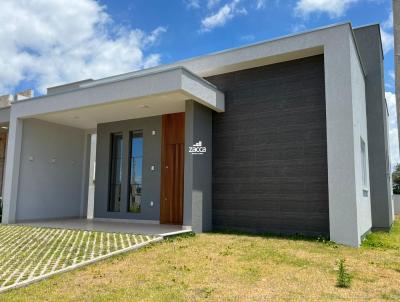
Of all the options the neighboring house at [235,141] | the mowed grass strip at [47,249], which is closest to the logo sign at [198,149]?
the neighboring house at [235,141]

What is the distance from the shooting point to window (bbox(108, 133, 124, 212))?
13.1 meters

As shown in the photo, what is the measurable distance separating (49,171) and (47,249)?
22.6 feet

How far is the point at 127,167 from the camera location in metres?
12.8

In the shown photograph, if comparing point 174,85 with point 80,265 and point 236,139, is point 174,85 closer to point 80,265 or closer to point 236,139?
point 236,139

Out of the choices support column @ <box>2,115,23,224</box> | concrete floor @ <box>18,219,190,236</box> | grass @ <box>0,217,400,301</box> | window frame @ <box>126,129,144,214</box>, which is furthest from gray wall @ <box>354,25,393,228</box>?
support column @ <box>2,115,23,224</box>

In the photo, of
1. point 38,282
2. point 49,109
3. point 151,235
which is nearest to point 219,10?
point 49,109

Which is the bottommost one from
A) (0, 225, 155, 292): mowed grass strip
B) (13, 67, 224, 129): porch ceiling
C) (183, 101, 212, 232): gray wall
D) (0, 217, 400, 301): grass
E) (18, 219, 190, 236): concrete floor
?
(0, 217, 400, 301): grass

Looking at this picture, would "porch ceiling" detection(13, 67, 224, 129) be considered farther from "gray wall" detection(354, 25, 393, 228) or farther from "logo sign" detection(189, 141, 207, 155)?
"gray wall" detection(354, 25, 393, 228)

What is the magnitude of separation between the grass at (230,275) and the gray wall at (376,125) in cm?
388

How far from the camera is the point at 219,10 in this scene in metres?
10.8

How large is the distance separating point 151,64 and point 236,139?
15.3ft

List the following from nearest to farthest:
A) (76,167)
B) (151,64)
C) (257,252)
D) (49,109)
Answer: (257,252), (49,109), (151,64), (76,167)

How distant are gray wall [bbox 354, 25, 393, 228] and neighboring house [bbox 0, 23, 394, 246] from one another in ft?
0.11

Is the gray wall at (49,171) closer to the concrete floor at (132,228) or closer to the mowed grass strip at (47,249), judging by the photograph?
the concrete floor at (132,228)
